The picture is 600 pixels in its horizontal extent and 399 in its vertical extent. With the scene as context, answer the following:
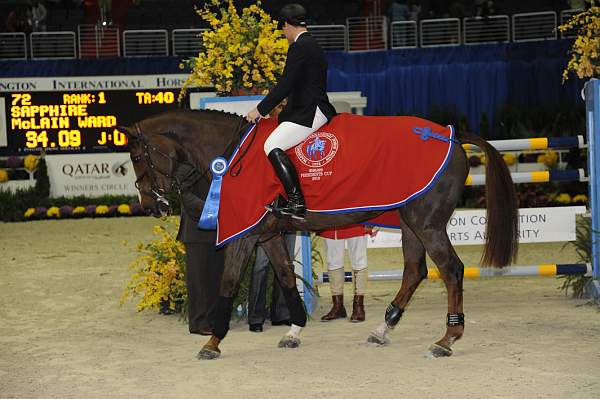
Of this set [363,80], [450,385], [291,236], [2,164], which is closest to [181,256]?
[291,236]

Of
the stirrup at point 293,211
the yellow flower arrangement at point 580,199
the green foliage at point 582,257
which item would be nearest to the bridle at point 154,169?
the stirrup at point 293,211

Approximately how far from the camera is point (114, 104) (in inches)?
671

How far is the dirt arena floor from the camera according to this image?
536cm

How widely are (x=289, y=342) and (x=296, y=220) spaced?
2.93 ft

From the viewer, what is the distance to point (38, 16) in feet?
71.9

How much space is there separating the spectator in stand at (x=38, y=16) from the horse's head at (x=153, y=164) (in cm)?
1575

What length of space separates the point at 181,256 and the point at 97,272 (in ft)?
10.3

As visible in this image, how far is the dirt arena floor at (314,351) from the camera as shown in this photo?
536 cm

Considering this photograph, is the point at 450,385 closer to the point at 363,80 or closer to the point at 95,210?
the point at 95,210

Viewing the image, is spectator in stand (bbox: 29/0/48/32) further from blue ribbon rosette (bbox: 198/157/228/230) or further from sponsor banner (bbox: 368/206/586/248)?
blue ribbon rosette (bbox: 198/157/228/230)

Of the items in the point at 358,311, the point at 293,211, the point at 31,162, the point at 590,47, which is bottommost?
the point at 358,311

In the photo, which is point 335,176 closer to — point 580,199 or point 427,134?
point 427,134

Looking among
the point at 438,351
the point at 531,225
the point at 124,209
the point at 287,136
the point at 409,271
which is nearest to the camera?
the point at 438,351

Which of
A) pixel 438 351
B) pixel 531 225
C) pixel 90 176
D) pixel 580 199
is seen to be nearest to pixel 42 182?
pixel 90 176
